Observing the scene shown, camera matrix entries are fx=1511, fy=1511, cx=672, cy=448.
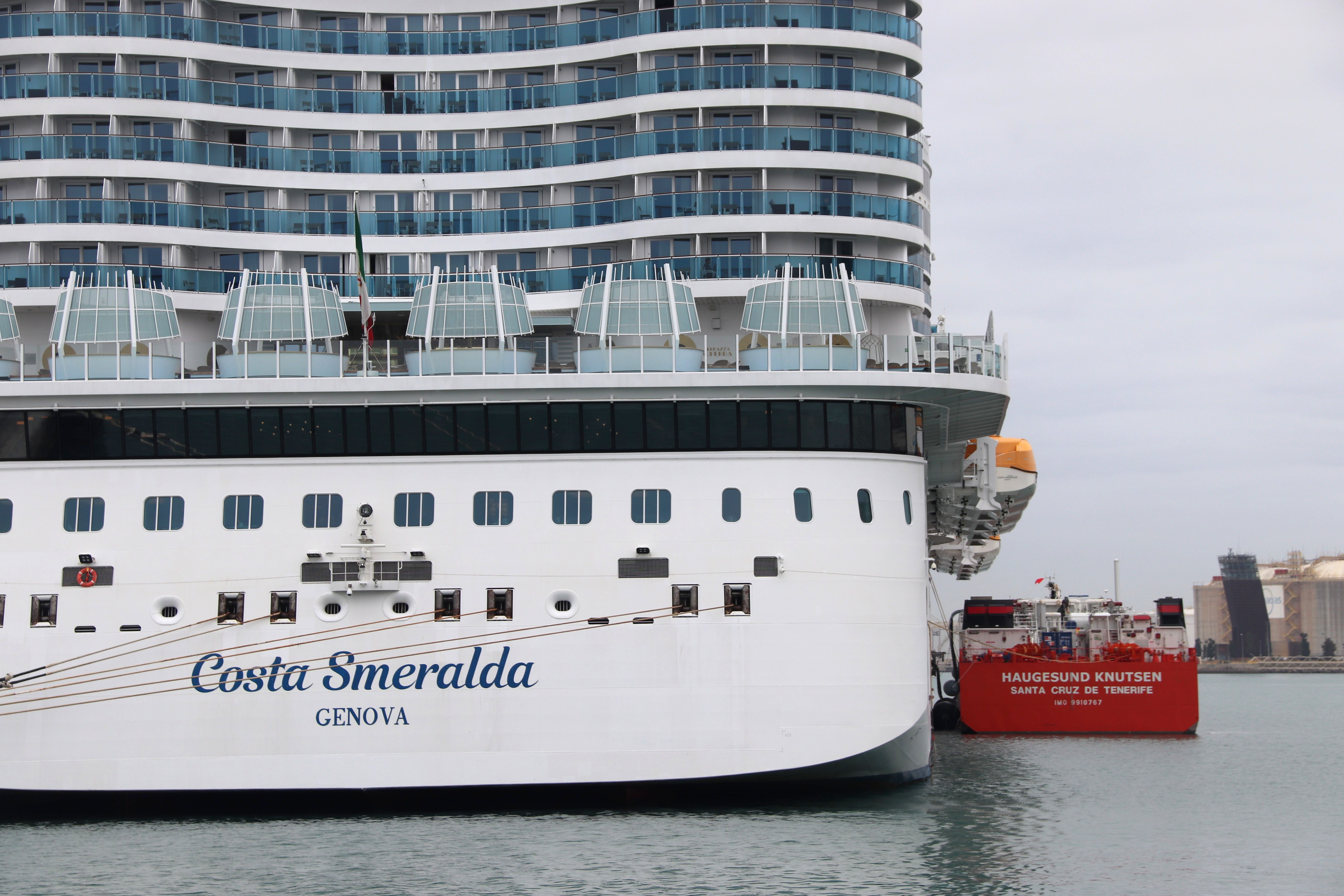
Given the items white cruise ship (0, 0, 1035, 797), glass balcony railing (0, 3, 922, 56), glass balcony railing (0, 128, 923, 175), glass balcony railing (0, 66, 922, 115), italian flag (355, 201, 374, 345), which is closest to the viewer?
white cruise ship (0, 0, 1035, 797)

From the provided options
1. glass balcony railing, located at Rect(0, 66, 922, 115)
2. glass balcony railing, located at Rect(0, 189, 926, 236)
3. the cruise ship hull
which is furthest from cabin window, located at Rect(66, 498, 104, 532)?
glass balcony railing, located at Rect(0, 66, 922, 115)

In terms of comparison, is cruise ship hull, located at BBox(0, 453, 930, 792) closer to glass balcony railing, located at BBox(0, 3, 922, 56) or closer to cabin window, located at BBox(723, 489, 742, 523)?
cabin window, located at BBox(723, 489, 742, 523)

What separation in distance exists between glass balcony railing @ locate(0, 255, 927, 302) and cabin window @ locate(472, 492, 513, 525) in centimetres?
607

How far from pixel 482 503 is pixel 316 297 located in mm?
6058

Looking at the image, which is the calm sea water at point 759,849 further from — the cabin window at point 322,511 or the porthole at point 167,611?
the cabin window at point 322,511

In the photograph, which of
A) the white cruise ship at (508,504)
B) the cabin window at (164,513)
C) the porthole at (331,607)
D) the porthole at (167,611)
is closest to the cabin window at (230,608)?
the white cruise ship at (508,504)

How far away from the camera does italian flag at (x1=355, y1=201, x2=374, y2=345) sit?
109ft

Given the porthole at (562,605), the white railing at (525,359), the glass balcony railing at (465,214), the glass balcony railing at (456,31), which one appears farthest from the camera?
the glass balcony railing at (456,31)

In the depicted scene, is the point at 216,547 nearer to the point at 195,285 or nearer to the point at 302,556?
the point at 302,556

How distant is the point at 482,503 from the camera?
99.7 ft

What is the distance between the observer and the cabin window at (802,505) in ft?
99.0

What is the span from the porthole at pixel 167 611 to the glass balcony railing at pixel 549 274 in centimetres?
837

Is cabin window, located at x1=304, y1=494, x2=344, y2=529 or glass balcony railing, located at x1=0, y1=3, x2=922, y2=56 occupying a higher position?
glass balcony railing, located at x1=0, y1=3, x2=922, y2=56

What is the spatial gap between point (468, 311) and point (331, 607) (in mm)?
6767
